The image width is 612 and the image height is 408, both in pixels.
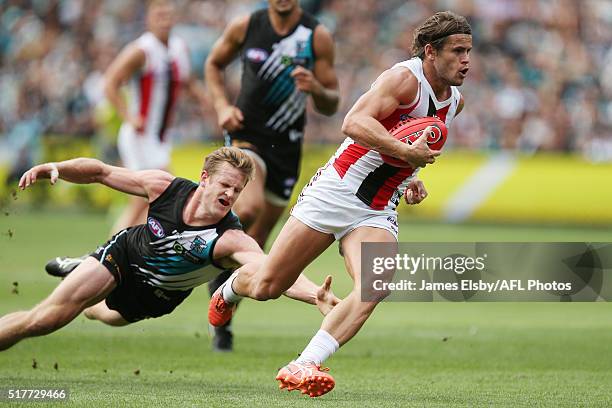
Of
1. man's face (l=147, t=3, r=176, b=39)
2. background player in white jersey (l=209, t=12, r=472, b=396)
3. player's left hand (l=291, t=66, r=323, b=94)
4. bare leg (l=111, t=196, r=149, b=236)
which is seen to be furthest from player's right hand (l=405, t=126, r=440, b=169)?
man's face (l=147, t=3, r=176, b=39)

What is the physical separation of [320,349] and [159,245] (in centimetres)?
160

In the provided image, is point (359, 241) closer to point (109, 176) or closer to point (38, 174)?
point (109, 176)

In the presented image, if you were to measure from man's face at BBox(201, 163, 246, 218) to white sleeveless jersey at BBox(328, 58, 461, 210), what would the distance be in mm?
740

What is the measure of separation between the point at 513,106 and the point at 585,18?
2850mm

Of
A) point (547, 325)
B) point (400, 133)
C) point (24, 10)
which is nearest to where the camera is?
point (400, 133)

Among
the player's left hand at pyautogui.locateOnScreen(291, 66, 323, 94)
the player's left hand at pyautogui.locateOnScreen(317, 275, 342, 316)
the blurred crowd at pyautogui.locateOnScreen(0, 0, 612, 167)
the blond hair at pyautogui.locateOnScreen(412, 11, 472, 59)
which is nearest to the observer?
the blond hair at pyautogui.locateOnScreen(412, 11, 472, 59)

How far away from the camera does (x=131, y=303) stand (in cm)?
790

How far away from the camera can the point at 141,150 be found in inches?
519

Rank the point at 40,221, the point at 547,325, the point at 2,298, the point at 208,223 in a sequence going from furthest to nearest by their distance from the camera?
1. the point at 40,221
2. the point at 2,298
3. the point at 547,325
4. the point at 208,223

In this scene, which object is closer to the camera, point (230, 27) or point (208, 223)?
point (208, 223)

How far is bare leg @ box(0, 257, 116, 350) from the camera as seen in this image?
728 cm

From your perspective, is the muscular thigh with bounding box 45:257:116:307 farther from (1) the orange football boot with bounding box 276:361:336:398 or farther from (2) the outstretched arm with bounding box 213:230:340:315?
(1) the orange football boot with bounding box 276:361:336:398

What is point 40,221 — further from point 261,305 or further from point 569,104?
point 569,104

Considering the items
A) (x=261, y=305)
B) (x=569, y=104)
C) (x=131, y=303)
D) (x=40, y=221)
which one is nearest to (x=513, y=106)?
(x=569, y=104)
